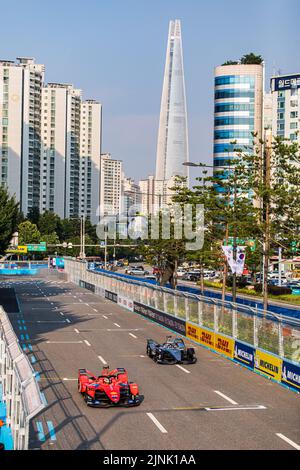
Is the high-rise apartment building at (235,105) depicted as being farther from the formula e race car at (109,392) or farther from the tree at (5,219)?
the formula e race car at (109,392)

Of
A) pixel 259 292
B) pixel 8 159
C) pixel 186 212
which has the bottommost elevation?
pixel 259 292

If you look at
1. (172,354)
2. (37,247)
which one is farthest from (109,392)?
(37,247)

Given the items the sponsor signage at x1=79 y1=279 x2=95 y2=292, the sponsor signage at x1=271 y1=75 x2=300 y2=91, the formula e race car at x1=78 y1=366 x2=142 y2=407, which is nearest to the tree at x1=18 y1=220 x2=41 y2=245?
the sponsor signage at x1=271 y1=75 x2=300 y2=91

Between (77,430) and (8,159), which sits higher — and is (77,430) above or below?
below

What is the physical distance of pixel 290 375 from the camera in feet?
81.0

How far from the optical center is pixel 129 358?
30.9 meters

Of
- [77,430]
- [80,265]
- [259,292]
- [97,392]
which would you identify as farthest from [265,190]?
[80,265]

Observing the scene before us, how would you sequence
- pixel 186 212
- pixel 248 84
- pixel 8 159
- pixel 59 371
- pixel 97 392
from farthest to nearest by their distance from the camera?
1. pixel 8 159
2. pixel 248 84
3. pixel 186 212
4. pixel 59 371
5. pixel 97 392

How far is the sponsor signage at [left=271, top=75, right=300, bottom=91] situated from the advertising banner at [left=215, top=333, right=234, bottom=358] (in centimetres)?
10794

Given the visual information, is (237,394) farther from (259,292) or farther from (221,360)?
(259,292)

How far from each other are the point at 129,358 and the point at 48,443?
47.0ft

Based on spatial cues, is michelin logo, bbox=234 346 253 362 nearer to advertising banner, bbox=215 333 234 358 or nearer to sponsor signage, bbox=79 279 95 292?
advertising banner, bbox=215 333 234 358

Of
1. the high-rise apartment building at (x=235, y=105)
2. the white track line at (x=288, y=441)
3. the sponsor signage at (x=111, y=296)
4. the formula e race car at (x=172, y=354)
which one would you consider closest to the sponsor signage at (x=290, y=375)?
the formula e race car at (x=172, y=354)
